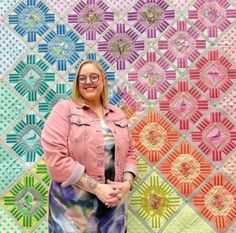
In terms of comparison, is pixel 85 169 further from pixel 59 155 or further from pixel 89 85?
pixel 89 85

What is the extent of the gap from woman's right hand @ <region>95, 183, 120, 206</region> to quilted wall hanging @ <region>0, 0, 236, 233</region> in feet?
1.30

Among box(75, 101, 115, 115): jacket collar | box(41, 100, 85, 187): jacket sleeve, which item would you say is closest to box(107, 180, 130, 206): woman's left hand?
box(41, 100, 85, 187): jacket sleeve

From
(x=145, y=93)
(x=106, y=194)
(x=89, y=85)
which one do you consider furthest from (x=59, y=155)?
(x=145, y=93)

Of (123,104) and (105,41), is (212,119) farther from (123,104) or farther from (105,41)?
(105,41)

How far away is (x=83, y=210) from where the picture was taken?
4.78 feet

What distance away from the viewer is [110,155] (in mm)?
1496

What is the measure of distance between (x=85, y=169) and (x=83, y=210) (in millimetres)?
129

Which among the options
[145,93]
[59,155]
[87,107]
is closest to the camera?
[59,155]

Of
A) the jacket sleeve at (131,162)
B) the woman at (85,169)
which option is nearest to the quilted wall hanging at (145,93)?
the jacket sleeve at (131,162)

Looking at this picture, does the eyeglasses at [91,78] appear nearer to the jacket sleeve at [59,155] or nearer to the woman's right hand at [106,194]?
the jacket sleeve at [59,155]

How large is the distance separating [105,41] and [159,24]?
239mm

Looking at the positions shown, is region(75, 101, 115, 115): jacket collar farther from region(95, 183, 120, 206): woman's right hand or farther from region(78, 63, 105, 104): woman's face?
region(95, 183, 120, 206): woman's right hand

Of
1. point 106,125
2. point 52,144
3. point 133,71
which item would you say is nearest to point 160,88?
point 133,71

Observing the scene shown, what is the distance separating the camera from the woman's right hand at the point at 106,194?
142 centimetres
